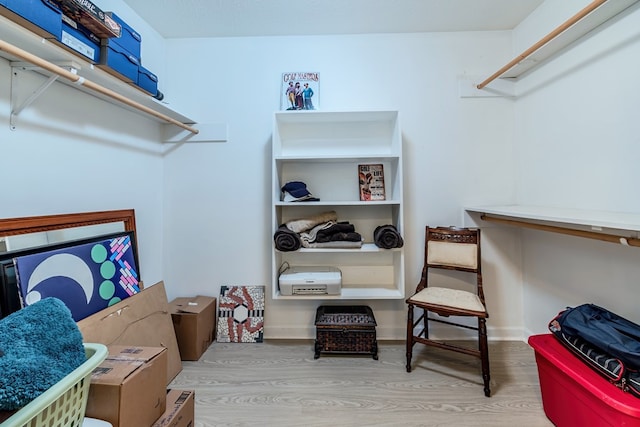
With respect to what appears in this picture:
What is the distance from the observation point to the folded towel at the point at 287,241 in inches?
72.7

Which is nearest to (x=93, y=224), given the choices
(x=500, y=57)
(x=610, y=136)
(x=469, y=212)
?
(x=469, y=212)

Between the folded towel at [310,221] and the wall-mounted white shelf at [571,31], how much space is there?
1.51 meters

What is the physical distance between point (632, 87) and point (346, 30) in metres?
1.76

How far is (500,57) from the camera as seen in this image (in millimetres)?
2141

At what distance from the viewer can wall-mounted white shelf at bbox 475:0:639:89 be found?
1.29 m

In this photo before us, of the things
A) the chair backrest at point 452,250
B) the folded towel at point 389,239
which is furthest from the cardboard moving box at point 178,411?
the chair backrest at point 452,250

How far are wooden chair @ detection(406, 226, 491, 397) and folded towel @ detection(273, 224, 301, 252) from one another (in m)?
0.84

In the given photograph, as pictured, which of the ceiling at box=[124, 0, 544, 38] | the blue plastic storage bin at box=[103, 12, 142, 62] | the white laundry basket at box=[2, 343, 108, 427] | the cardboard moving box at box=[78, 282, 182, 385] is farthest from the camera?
the ceiling at box=[124, 0, 544, 38]

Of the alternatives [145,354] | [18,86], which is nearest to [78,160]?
[18,86]

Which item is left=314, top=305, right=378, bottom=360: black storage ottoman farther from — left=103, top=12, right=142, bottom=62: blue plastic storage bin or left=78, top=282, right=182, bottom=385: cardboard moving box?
left=103, top=12, right=142, bottom=62: blue plastic storage bin

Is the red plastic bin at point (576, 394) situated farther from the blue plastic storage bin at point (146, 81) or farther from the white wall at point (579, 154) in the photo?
the blue plastic storage bin at point (146, 81)

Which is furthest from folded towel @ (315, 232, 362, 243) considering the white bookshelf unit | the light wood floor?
the light wood floor

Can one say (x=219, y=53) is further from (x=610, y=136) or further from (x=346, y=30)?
(x=610, y=136)

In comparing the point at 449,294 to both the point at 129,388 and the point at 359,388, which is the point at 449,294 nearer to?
the point at 359,388
